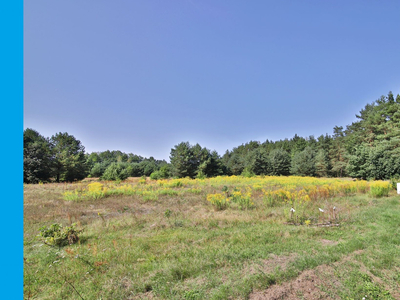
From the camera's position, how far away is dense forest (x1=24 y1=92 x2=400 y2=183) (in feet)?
66.3

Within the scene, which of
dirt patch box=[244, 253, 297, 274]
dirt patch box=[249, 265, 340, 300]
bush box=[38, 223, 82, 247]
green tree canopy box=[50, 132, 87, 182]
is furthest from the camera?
green tree canopy box=[50, 132, 87, 182]

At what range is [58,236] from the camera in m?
4.28

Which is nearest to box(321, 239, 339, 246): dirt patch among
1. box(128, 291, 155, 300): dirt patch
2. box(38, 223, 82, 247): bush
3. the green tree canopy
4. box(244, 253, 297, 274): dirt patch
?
box(244, 253, 297, 274): dirt patch

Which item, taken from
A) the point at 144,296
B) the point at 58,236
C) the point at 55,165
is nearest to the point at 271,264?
the point at 144,296

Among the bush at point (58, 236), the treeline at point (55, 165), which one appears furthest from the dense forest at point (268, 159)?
the bush at point (58, 236)

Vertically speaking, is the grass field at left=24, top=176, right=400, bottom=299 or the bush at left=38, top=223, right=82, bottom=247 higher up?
the bush at left=38, top=223, right=82, bottom=247

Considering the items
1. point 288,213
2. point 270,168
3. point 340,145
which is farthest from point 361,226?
point 340,145

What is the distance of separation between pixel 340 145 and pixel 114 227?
4321 cm

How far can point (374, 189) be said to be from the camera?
30.2ft

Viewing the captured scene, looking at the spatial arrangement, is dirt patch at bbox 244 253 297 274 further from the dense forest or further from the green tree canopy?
the green tree canopy

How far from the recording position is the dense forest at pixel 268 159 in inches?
795

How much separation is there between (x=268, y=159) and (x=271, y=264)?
1463 inches

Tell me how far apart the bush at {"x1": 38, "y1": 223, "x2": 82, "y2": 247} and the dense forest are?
16.2 metres

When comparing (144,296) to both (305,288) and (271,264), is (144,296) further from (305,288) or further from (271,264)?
(305,288)
